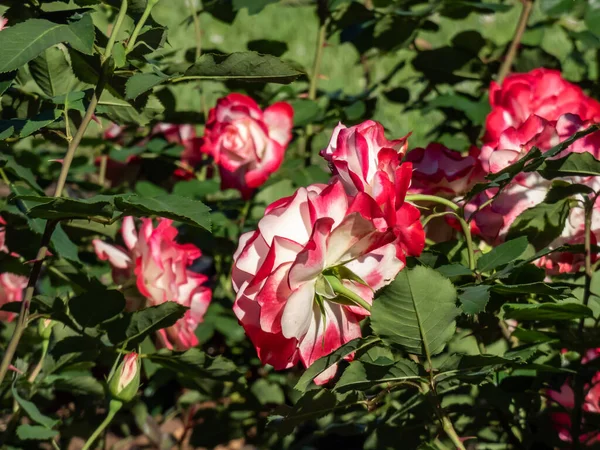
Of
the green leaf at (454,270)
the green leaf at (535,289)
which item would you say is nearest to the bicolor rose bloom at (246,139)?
the green leaf at (454,270)

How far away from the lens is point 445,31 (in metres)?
5.04

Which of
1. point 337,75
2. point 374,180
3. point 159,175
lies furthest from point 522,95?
point 337,75

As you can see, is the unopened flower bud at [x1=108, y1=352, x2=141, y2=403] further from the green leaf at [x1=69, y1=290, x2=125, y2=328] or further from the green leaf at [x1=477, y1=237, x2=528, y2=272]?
the green leaf at [x1=477, y1=237, x2=528, y2=272]

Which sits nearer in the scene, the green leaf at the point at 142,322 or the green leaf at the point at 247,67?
the green leaf at the point at 247,67

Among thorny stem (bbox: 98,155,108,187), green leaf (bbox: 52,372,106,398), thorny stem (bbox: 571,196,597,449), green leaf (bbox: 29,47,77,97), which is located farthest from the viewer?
thorny stem (bbox: 98,155,108,187)

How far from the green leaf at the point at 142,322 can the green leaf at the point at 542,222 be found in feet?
1.25

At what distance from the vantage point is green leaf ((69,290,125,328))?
98cm

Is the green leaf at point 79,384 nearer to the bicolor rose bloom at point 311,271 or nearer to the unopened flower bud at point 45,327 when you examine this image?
the unopened flower bud at point 45,327

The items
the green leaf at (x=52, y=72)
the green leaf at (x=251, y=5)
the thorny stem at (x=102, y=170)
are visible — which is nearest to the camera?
the green leaf at (x=52, y=72)

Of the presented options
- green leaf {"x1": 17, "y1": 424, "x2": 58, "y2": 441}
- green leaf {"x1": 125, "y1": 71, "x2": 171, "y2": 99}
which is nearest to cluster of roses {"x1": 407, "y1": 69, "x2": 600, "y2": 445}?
green leaf {"x1": 125, "y1": 71, "x2": 171, "y2": 99}

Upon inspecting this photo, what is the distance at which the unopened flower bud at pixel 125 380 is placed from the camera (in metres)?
0.94

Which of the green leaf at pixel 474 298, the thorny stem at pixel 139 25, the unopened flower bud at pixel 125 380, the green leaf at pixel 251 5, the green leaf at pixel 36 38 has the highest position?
the green leaf at pixel 36 38

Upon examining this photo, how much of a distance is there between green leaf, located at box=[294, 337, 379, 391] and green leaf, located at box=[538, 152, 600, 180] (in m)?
0.27

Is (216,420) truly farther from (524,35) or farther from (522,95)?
(524,35)
